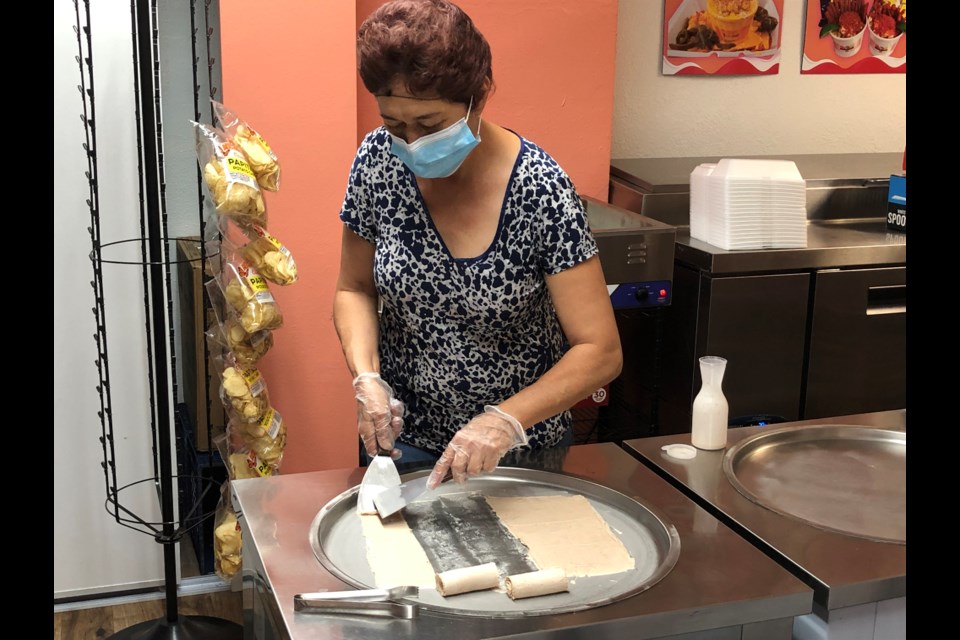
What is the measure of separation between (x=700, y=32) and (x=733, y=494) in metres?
2.64

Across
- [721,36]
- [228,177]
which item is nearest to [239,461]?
[228,177]

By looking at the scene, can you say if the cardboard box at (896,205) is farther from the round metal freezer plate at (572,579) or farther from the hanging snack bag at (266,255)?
the round metal freezer plate at (572,579)

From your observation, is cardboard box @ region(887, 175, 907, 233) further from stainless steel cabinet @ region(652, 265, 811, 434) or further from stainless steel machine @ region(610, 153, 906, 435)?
stainless steel cabinet @ region(652, 265, 811, 434)

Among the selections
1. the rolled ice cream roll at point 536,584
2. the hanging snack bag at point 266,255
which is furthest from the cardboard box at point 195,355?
the rolled ice cream roll at point 536,584

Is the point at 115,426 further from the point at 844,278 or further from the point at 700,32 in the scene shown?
the point at 700,32

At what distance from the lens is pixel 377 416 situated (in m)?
1.72

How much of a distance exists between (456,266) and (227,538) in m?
1.30

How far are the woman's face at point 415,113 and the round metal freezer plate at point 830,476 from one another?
77 centimetres

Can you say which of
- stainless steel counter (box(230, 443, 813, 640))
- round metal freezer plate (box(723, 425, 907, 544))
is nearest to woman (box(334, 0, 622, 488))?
stainless steel counter (box(230, 443, 813, 640))

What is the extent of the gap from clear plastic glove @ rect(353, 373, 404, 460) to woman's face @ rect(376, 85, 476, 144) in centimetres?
43

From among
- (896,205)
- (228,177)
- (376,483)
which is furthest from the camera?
(896,205)

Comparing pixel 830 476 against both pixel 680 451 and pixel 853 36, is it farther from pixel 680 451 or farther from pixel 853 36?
pixel 853 36

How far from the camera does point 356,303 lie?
1930 millimetres
